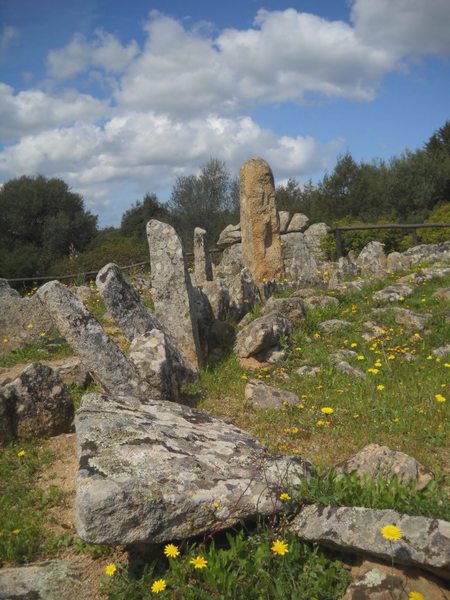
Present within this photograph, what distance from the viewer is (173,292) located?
8414 millimetres

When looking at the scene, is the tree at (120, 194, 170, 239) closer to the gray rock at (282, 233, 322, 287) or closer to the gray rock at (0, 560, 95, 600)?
the gray rock at (282, 233, 322, 287)

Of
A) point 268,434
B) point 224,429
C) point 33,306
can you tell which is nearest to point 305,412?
point 268,434

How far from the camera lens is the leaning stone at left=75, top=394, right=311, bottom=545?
10.4 feet

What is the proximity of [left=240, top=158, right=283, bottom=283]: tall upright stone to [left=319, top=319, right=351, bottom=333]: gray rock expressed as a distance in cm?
546

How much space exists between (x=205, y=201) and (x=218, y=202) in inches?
39.4

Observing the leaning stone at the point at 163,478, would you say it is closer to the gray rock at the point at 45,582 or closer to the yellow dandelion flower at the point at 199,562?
the yellow dandelion flower at the point at 199,562

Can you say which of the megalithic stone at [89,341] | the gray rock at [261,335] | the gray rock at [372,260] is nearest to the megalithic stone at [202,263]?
the gray rock at [372,260]

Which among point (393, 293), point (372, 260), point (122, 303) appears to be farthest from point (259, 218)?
point (122, 303)

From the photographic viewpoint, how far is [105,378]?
633 cm

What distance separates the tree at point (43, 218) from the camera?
35.9 meters

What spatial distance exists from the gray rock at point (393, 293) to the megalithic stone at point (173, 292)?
3882mm

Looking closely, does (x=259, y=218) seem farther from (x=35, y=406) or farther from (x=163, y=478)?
(x=163, y=478)

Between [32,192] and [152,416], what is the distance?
3588cm

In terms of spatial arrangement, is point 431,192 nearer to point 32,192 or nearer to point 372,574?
point 32,192
